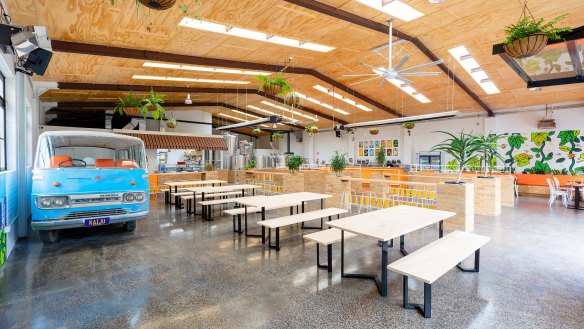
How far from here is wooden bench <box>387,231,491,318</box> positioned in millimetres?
2568

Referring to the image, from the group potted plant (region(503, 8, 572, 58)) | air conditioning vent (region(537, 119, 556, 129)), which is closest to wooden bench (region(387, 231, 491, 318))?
potted plant (region(503, 8, 572, 58))

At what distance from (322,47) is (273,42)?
1688mm

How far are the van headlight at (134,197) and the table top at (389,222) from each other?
3.79 m

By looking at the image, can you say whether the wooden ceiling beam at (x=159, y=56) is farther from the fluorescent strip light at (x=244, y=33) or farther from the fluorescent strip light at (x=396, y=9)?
the fluorescent strip light at (x=396, y=9)

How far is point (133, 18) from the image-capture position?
16.4ft

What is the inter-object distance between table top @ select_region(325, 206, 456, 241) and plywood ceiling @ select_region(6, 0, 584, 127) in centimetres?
415

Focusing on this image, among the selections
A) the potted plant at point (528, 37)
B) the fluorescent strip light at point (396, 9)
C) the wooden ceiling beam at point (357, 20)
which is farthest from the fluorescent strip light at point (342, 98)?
the potted plant at point (528, 37)

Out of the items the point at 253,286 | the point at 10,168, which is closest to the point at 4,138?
the point at 10,168

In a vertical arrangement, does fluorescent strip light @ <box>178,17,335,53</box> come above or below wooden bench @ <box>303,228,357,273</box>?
above

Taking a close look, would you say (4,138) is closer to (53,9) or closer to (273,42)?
(53,9)

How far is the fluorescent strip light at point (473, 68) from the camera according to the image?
869 centimetres

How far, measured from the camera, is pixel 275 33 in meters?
6.27

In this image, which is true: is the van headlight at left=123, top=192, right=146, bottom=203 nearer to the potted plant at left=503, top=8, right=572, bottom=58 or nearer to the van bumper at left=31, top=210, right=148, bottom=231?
the van bumper at left=31, top=210, right=148, bottom=231

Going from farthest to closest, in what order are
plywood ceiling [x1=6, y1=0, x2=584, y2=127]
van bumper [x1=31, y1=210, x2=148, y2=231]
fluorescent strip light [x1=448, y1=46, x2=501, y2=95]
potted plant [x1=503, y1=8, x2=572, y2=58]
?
fluorescent strip light [x1=448, y1=46, x2=501, y2=95] < plywood ceiling [x1=6, y1=0, x2=584, y2=127] < van bumper [x1=31, y1=210, x2=148, y2=231] < potted plant [x1=503, y1=8, x2=572, y2=58]
